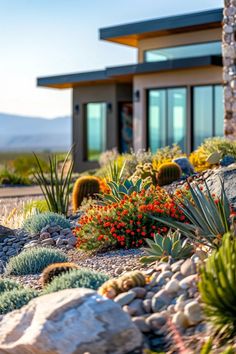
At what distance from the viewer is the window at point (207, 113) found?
79.3ft

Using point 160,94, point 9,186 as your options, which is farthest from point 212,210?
point 160,94

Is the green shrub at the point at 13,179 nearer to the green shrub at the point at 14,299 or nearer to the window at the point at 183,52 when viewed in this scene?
the window at the point at 183,52

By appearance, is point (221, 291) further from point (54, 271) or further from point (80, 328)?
point (54, 271)

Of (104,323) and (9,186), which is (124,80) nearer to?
(9,186)

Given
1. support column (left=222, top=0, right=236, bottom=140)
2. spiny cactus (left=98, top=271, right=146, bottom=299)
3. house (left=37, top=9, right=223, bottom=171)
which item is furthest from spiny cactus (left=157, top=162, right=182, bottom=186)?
house (left=37, top=9, right=223, bottom=171)

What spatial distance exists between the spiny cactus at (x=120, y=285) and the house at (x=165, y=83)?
17.1m

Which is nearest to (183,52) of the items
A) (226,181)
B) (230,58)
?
(230,58)

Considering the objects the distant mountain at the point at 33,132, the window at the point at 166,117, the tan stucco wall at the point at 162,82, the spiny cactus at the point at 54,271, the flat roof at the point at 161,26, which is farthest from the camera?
the distant mountain at the point at 33,132

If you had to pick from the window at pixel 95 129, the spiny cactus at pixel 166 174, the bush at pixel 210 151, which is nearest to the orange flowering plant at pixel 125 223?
the spiny cactus at pixel 166 174

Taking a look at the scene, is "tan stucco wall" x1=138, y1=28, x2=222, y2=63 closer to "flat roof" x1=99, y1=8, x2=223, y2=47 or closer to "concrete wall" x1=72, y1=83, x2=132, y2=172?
"flat roof" x1=99, y1=8, x2=223, y2=47

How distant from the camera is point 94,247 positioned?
10.1m

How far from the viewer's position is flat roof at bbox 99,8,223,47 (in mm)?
23480

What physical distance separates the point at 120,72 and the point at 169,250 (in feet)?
60.6

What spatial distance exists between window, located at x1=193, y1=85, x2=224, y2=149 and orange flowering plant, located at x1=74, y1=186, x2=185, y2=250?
14010 mm
